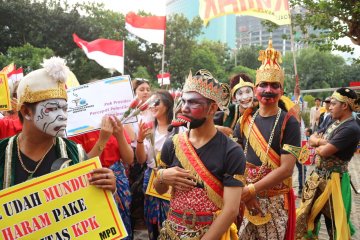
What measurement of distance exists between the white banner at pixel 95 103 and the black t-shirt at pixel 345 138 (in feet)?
8.78

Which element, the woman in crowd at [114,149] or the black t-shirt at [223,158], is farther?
the woman in crowd at [114,149]

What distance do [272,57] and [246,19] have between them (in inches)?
6434

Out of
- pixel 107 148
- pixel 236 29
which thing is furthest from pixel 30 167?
pixel 236 29

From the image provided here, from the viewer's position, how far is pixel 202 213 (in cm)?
253

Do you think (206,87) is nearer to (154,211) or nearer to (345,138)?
(154,211)

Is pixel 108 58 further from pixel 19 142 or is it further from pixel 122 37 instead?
pixel 122 37

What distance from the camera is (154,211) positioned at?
14.2ft

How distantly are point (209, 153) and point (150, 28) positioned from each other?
7.07 meters

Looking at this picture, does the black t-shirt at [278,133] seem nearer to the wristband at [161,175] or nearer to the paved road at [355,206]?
the wristband at [161,175]

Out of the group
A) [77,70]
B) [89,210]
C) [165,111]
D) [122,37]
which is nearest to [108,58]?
[165,111]

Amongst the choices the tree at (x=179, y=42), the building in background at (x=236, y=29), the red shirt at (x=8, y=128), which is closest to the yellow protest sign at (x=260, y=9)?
the red shirt at (x=8, y=128)

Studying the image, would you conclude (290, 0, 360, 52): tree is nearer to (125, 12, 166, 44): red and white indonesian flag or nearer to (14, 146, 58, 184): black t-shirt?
(125, 12, 166, 44): red and white indonesian flag

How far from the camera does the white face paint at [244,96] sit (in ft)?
14.6

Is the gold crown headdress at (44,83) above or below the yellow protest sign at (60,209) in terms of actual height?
above
